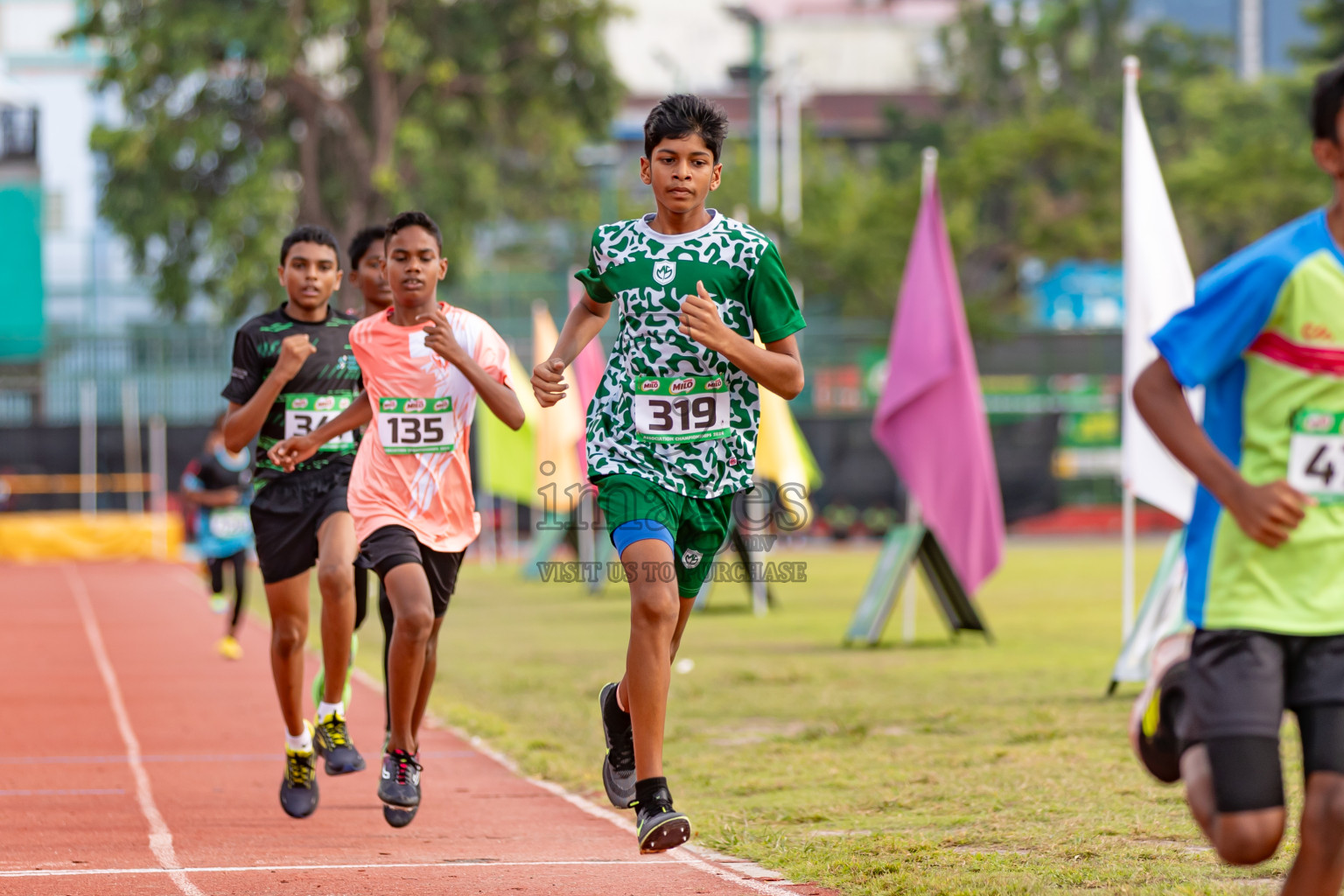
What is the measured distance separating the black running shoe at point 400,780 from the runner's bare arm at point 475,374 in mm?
1319

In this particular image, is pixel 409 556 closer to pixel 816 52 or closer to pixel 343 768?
pixel 343 768

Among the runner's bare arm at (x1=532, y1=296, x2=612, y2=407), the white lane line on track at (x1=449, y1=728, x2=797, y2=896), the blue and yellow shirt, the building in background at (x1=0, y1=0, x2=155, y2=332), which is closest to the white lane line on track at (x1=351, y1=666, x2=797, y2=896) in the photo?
the white lane line on track at (x1=449, y1=728, x2=797, y2=896)

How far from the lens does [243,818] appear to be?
782cm

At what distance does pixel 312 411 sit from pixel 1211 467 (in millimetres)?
4625

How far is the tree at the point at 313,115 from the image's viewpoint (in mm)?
34656

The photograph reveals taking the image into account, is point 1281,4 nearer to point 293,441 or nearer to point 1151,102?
point 1151,102

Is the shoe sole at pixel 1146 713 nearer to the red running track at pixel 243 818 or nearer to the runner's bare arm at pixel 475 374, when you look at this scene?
the red running track at pixel 243 818

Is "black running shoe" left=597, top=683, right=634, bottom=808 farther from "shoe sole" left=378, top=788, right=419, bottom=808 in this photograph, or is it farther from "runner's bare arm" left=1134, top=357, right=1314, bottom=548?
"runner's bare arm" left=1134, top=357, right=1314, bottom=548

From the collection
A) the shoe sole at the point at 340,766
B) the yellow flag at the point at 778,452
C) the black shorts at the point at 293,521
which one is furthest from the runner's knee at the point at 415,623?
the yellow flag at the point at 778,452

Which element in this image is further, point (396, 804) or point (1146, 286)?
point (1146, 286)

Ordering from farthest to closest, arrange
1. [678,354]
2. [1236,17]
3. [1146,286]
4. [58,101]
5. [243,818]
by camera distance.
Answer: [1236,17] → [58,101] → [1146,286] → [243,818] → [678,354]

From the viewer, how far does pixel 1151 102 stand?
216 ft

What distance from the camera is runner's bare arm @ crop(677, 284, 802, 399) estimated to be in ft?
18.6

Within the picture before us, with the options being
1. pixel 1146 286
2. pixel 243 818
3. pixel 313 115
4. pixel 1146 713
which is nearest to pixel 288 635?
pixel 243 818
